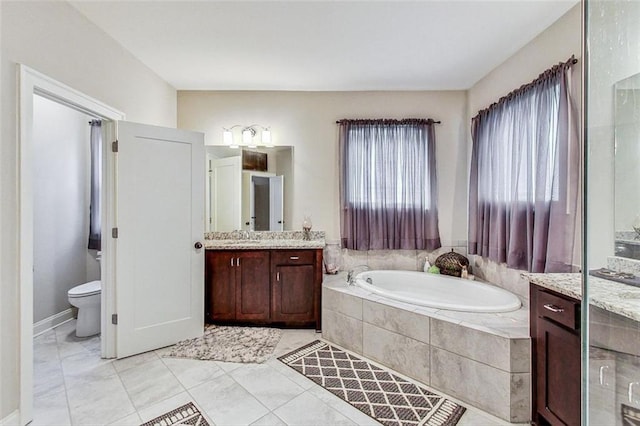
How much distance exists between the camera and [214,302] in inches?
113

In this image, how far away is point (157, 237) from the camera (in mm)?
2453

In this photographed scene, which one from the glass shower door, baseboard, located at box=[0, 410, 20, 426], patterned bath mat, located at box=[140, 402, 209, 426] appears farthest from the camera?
patterned bath mat, located at box=[140, 402, 209, 426]

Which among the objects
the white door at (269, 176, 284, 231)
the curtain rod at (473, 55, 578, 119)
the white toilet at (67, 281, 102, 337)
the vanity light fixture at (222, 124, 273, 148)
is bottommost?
the white toilet at (67, 281, 102, 337)

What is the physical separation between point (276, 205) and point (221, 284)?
1077 mm

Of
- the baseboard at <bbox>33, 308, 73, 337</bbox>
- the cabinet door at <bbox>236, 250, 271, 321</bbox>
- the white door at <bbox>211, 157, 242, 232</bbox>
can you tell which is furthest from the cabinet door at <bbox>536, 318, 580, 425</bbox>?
the baseboard at <bbox>33, 308, 73, 337</bbox>

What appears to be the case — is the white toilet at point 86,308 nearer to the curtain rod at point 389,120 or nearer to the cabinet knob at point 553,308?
the curtain rod at point 389,120

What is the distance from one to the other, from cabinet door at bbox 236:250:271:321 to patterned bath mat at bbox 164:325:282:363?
186mm

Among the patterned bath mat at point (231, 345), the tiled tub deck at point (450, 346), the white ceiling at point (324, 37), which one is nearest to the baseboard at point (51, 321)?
the patterned bath mat at point (231, 345)

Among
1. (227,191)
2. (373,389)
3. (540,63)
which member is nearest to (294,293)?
(373,389)

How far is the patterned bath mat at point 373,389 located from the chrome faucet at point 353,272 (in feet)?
2.04

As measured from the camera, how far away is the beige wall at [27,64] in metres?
1.49

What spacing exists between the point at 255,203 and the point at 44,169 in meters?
2.20

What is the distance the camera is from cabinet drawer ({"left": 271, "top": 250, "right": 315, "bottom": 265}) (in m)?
2.83

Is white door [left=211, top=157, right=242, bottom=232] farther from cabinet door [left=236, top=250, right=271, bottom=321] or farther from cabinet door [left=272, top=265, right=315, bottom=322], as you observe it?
cabinet door [left=272, top=265, right=315, bottom=322]
